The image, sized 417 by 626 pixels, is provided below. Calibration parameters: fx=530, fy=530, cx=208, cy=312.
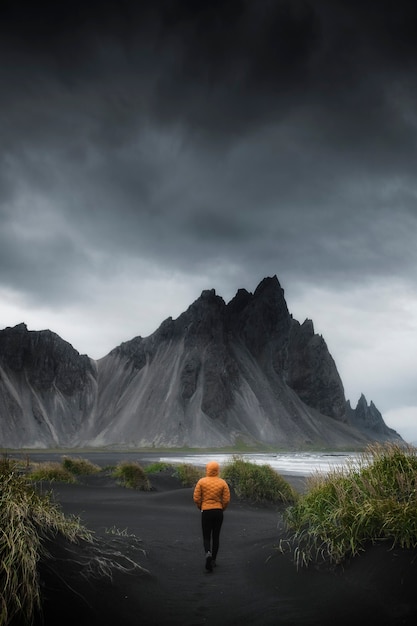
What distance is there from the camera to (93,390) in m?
168

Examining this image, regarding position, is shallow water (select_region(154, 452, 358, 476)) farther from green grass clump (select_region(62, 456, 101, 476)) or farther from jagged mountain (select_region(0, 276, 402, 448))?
jagged mountain (select_region(0, 276, 402, 448))

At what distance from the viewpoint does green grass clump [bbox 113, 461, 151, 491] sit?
2911 centimetres

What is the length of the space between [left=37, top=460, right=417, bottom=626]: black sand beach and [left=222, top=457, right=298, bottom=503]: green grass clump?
10360 mm

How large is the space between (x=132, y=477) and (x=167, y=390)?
124 meters

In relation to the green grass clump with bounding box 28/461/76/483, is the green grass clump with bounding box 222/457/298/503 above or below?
above

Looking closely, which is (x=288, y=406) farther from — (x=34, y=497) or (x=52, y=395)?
(x=34, y=497)

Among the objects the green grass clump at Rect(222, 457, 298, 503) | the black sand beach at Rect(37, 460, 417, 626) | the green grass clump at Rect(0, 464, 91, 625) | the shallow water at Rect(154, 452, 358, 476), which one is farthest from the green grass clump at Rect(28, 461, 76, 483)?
the green grass clump at Rect(0, 464, 91, 625)

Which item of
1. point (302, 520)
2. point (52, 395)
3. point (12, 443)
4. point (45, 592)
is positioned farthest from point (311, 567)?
point (52, 395)

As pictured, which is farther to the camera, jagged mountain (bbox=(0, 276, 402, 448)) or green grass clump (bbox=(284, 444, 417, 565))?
jagged mountain (bbox=(0, 276, 402, 448))

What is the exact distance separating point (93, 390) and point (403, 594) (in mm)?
165513

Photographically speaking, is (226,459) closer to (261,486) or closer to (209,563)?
(261,486)

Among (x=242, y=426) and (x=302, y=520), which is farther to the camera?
(x=242, y=426)

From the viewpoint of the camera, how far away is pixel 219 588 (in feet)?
33.0

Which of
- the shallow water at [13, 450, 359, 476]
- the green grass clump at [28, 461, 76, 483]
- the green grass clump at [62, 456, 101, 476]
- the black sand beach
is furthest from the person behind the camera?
the shallow water at [13, 450, 359, 476]
